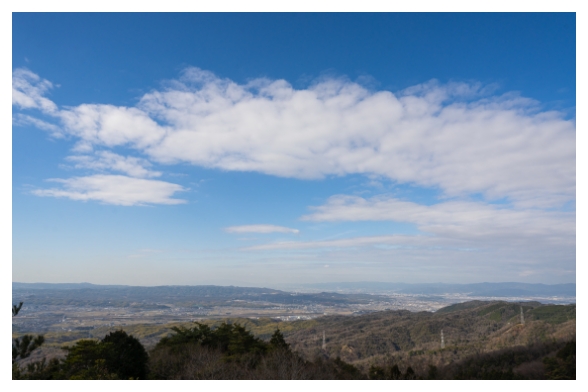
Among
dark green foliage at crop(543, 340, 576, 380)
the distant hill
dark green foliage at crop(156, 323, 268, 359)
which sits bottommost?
the distant hill

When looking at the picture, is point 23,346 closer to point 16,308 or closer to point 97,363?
point 16,308

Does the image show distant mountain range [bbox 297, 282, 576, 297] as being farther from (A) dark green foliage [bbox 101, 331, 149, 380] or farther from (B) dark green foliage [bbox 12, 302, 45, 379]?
(B) dark green foliage [bbox 12, 302, 45, 379]

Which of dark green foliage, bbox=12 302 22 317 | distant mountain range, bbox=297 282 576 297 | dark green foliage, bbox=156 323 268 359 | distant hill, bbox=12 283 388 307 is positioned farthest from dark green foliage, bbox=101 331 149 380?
distant mountain range, bbox=297 282 576 297

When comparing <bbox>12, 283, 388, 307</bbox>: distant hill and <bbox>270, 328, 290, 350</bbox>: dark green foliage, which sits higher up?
<bbox>270, 328, 290, 350</bbox>: dark green foliage

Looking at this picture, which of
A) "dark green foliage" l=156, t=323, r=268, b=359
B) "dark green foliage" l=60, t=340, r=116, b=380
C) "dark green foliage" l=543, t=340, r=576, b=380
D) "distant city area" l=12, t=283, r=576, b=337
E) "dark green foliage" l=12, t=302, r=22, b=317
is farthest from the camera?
"distant city area" l=12, t=283, r=576, b=337

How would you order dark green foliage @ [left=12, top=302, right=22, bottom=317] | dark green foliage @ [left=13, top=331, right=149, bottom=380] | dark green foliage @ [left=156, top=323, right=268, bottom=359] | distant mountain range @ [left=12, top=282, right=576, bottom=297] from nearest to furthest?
A: dark green foliage @ [left=12, top=302, right=22, bottom=317] → dark green foliage @ [left=13, top=331, right=149, bottom=380] → dark green foliage @ [left=156, top=323, right=268, bottom=359] → distant mountain range @ [left=12, top=282, right=576, bottom=297]

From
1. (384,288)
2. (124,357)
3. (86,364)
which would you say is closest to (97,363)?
(86,364)

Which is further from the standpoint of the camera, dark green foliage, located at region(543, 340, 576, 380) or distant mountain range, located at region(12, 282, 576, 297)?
distant mountain range, located at region(12, 282, 576, 297)

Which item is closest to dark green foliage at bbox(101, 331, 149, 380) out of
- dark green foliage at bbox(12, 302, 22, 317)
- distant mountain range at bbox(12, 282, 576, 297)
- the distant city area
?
dark green foliage at bbox(12, 302, 22, 317)
